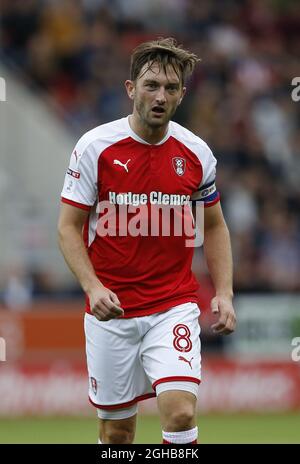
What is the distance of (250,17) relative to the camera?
19078 millimetres

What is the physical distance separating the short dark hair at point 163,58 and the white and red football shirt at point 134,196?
38cm

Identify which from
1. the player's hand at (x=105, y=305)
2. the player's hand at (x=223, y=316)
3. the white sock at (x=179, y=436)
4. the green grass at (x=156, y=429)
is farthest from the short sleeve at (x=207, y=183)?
the green grass at (x=156, y=429)

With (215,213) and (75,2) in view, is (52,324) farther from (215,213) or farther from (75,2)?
(215,213)

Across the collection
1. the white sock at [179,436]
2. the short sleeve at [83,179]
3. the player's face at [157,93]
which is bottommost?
the white sock at [179,436]

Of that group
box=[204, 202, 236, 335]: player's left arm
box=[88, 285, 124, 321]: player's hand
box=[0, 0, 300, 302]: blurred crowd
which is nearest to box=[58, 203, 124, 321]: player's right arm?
box=[88, 285, 124, 321]: player's hand

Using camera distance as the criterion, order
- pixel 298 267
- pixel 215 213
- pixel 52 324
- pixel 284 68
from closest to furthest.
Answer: pixel 215 213 < pixel 52 324 < pixel 298 267 < pixel 284 68

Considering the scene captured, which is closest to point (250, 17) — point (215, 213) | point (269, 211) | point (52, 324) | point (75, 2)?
point (75, 2)

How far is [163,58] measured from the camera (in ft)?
21.9

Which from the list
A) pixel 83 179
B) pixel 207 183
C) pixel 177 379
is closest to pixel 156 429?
pixel 207 183

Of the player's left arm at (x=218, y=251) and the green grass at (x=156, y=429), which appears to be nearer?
the player's left arm at (x=218, y=251)

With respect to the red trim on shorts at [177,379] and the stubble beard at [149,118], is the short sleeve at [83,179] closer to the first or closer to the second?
the stubble beard at [149,118]

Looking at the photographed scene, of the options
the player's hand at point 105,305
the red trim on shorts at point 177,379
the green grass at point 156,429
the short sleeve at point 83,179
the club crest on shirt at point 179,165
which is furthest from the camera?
the green grass at point 156,429

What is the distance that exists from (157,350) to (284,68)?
12.2 m

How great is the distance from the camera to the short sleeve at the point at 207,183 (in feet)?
23.0
